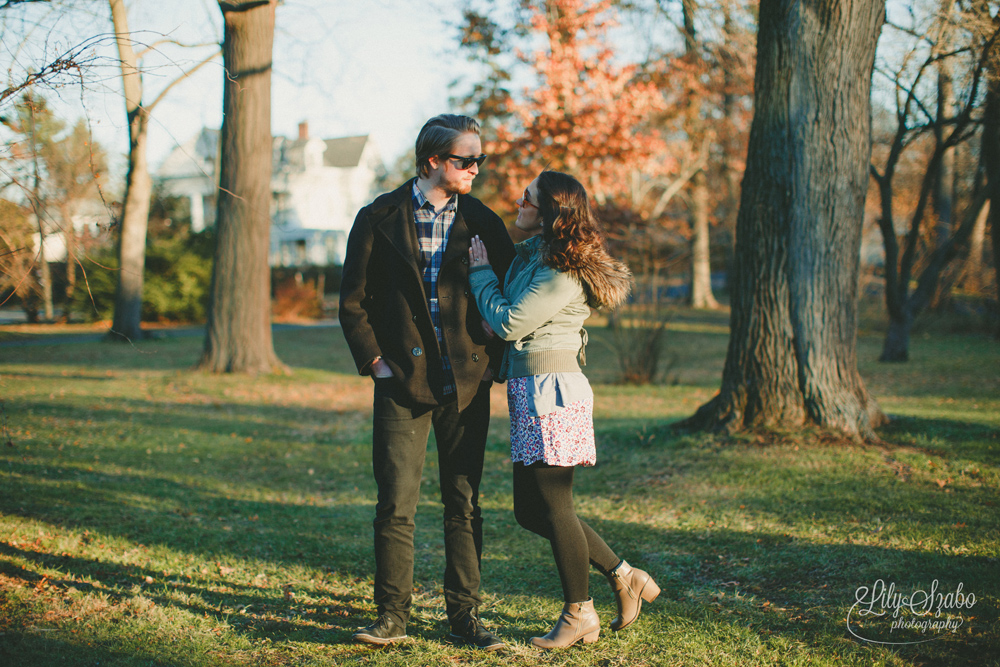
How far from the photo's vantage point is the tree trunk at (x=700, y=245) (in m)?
25.3

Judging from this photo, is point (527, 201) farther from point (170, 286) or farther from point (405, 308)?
point (170, 286)

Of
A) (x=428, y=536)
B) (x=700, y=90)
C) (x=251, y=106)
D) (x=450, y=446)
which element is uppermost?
(x=700, y=90)

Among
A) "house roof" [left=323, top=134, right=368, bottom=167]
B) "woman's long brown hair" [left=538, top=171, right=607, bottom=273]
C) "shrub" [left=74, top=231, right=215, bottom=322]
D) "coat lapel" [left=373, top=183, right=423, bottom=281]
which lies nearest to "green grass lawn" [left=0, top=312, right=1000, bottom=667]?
"coat lapel" [left=373, top=183, right=423, bottom=281]

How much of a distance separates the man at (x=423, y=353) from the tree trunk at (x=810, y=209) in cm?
343

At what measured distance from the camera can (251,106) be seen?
1014 cm

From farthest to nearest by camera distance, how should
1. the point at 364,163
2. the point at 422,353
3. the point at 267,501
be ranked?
the point at 364,163 < the point at 267,501 < the point at 422,353

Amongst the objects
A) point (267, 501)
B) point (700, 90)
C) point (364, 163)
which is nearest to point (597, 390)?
point (267, 501)

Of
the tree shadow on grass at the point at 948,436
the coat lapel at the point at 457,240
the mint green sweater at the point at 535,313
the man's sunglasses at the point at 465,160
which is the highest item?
the man's sunglasses at the point at 465,160

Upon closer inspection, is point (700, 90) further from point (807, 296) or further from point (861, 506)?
point (861, 506)

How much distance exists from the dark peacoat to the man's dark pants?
0.09 m

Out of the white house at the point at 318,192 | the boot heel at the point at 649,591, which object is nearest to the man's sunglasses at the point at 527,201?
the boot heel at the point at 649,591

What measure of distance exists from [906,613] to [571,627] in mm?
1477

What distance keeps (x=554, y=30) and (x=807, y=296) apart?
432 inches

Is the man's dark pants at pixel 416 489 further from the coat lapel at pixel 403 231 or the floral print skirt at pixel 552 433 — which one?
the coat lapel at pixel 403 231
